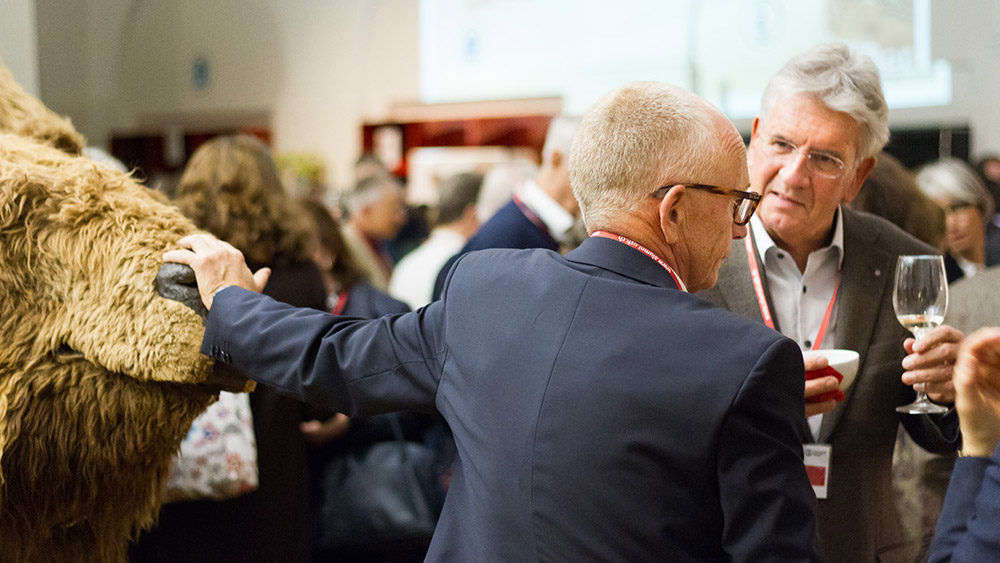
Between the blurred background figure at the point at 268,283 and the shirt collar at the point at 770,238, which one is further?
the blurred background figure at the point at 268,283

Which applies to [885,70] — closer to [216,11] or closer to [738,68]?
[738,68]

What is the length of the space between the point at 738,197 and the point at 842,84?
0.77 m

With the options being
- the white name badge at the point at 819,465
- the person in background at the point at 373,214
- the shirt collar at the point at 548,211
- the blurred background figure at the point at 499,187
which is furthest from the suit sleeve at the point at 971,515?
the person in background at the point at 373,214

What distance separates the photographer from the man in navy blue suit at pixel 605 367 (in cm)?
130

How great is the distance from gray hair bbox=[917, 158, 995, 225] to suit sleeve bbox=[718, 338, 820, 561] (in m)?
4.05

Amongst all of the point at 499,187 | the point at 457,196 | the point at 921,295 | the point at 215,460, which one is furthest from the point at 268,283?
the point at 457,196

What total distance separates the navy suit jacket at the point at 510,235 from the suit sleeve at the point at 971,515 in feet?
6.43

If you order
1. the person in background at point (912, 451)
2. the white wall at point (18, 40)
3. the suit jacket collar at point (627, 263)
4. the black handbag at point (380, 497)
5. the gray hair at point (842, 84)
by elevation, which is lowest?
the black handbag at point (380, 497)

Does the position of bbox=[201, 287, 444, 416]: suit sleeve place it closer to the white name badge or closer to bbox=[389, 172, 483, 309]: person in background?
the white name badge

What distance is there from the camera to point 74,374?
151 centimetres

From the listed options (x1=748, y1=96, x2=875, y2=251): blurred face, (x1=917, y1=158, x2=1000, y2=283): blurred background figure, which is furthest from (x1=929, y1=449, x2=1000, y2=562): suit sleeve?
(x1=917, y1=158, x2=1000, y2=283): blurred background figure

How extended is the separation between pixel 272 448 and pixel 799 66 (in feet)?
6.04

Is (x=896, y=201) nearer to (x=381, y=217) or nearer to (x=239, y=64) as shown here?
(x=381, y=217)

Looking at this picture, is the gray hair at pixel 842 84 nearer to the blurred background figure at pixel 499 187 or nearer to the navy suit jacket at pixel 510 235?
the navy suit jacket at pixel 510 235
